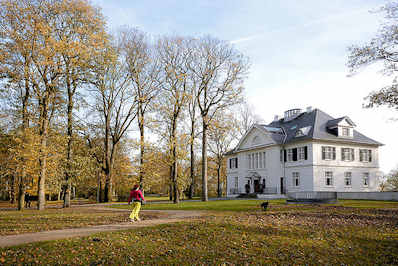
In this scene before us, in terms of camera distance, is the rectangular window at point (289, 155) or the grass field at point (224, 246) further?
the rectangular window at point (289, 155)

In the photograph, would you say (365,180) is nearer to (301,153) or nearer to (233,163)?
(301,153)

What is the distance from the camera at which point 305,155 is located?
36.6m

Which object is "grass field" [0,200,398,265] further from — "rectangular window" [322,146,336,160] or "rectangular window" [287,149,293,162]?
"rectangular window" [287,149,293,162]

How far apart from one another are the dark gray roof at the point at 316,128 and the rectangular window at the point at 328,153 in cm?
105

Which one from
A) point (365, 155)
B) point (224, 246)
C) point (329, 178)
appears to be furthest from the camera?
point (365, 155)

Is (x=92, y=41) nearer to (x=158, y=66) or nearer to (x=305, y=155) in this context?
(x=158, y=66)

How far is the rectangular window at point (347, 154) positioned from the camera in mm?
38062

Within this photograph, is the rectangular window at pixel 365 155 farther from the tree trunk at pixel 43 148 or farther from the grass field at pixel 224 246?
the tree trunk at pixel 43 148

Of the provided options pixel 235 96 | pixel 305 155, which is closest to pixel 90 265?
pixel 235 96

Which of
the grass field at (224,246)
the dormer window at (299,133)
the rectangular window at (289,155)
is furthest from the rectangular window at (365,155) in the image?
the grass field at (224,246)

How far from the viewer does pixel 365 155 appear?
39.5m

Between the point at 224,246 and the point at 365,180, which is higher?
the point at 365,180

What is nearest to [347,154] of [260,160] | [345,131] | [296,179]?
[345,131]

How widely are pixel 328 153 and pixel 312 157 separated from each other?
8.06 ft
